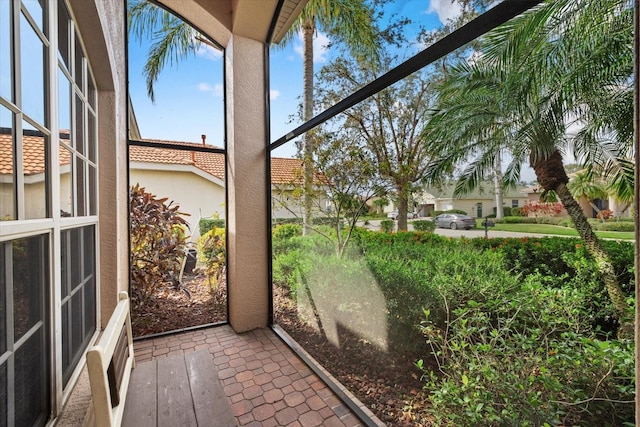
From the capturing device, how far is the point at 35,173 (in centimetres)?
112

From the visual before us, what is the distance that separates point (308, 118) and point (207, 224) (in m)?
2.33

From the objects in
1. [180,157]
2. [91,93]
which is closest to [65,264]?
[91,93]

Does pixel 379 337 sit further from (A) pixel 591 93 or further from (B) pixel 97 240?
(B) pixel 97 240

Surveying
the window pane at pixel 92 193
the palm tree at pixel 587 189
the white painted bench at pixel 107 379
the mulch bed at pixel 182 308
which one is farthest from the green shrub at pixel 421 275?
the mulch bed at pixel 182 308

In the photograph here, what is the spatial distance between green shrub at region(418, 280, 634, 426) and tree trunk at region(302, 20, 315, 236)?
1693 millimetres

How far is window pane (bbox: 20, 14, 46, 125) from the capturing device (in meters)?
1.03

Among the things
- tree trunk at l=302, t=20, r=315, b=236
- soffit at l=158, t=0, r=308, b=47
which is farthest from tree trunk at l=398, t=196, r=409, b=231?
soffit at l=158, t=0, r=308, b=47

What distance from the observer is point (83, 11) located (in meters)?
1.72

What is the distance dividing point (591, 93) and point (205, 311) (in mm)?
4300

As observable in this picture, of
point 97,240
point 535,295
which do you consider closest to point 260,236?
point 97,240

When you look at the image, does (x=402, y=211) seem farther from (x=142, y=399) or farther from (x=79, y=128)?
(x=79, y=128)

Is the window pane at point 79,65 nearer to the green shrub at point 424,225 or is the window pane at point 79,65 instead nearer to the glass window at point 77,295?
the glass window at point 77,295

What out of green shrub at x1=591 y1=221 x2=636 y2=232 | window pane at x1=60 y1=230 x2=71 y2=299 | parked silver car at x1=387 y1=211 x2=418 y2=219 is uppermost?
parked silver car at x1=387 y1=211 x2=418 y2=219

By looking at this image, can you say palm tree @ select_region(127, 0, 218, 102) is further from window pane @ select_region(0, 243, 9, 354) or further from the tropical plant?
window pane @ select_region(0, 243, 9, 354)
